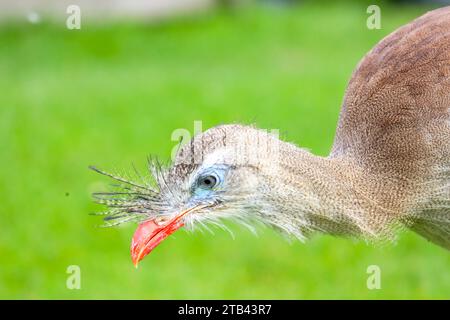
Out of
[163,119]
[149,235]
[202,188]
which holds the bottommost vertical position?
[149,235]

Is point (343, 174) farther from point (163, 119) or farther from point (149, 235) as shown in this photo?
point (163, 119)

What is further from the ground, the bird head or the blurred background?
the blurred background

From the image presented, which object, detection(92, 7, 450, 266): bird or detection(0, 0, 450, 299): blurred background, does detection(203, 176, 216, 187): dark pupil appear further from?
detection(0, 0, 450, 299): blurred background

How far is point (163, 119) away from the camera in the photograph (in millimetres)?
7621

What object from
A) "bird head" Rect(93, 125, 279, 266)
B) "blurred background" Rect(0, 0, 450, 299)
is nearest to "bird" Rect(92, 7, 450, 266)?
"bird head" Rect(93, 125, 279, 266)

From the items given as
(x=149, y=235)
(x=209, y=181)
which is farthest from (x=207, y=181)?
(x=149, y=235)

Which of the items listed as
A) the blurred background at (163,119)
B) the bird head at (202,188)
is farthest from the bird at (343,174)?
the blurred background at (163,119)

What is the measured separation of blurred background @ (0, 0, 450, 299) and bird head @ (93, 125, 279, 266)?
240mm

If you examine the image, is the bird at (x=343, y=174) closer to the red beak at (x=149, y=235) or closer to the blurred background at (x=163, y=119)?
the red beak at (x=149, y=235)

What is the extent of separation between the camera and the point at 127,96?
817 centimetres

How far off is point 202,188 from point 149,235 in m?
0.24

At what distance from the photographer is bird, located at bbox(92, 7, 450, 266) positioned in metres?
3.07

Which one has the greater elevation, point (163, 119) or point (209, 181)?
point (163, 119)
